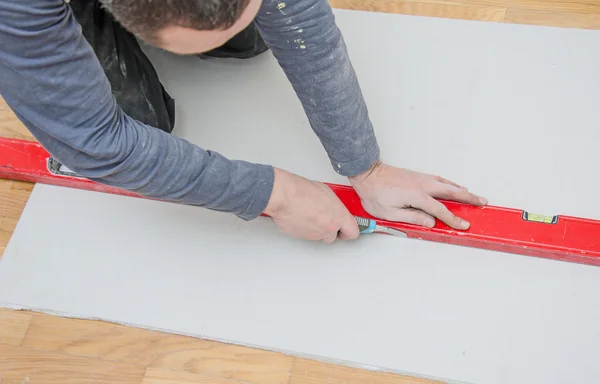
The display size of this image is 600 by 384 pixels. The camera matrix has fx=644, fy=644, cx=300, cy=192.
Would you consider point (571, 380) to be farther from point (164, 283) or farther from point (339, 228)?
point (164, 283)

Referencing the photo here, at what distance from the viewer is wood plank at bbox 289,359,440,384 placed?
124cm

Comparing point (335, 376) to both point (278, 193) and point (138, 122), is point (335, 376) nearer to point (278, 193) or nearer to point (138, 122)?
point (278, 193)

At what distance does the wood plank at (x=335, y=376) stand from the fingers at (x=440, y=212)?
1.03 ft

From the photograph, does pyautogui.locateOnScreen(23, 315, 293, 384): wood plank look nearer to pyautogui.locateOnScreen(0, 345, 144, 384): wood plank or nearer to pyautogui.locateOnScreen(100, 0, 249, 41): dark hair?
pyautogui.locateOnScreen(0, 345, 144, 384): wood plank

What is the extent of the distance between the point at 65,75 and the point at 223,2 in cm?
34

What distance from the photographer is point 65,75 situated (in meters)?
0.94

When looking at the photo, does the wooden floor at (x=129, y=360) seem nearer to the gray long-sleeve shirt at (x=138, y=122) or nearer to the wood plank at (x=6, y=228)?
the wood plank at (x=6, y=228)

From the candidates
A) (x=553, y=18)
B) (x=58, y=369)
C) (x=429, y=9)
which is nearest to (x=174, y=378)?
(x=58, y=369)

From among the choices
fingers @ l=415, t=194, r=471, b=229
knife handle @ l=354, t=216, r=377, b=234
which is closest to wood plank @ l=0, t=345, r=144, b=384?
knife handle @ l=354, t=216, r=377, b=234

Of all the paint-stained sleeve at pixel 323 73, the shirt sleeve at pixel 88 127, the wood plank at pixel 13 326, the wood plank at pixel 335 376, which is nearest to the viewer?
the shirt sleeve at pixel 88 127

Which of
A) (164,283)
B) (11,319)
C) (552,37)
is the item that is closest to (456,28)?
(552,37)

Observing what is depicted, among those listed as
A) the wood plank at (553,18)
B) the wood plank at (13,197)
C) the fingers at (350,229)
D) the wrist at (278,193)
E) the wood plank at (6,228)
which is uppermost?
the wood plank at (553,18)

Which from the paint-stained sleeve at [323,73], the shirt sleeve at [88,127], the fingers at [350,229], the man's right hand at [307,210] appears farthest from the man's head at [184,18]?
the fingers at [350,229]

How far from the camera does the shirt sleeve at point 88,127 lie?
89 centimetres
